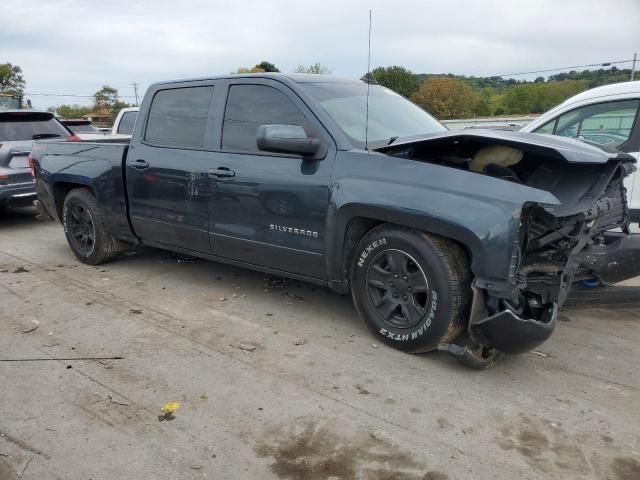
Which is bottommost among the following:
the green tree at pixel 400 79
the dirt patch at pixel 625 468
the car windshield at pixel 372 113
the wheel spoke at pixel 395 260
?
the dirt patch at pixel 625 468

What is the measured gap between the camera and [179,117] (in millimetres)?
4930

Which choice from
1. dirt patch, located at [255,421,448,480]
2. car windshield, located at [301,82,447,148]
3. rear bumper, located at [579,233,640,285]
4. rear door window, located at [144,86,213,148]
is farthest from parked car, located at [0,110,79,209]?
rear bumper, located at [579,233,640,285]

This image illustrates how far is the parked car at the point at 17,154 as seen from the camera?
26.2 feet

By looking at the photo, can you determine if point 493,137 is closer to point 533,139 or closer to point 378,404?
→ point 533,139

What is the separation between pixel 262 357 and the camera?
3719 mm

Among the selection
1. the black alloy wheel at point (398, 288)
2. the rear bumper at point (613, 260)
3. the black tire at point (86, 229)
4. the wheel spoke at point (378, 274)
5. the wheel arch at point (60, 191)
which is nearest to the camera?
the black alloy wheel at point (398, 288)

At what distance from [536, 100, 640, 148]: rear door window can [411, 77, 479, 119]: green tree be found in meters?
39.3

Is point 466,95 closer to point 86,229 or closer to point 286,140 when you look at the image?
point 86,229

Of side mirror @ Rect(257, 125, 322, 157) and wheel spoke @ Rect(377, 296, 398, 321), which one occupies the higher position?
side mirror @ Rect(257, 125, 322, 157)

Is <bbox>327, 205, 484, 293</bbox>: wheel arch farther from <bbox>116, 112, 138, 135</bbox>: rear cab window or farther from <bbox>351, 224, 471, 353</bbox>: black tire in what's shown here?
<bbox>116, 112, 138, 135</bbox>: rear cab window

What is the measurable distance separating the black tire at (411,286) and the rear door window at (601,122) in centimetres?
305

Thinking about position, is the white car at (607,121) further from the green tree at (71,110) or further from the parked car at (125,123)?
the green tree at (71,110)

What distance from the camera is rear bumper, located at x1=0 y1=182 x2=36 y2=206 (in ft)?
26.0

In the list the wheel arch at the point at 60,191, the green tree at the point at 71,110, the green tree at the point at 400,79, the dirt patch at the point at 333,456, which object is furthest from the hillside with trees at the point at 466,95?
the green tree at the point at 71,110
